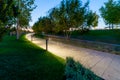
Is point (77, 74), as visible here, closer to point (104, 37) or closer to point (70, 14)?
point (70, 14)

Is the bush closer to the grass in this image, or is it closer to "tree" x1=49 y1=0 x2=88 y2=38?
"tree" x1=49 y1=0 x2=88 y2=38

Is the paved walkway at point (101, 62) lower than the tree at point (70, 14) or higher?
lower

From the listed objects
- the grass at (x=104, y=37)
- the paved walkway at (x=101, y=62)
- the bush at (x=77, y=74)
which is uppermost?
the bush at (x=77, y=74)

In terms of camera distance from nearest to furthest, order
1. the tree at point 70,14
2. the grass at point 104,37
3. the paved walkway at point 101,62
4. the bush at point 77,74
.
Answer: the bush at point 77,74 < the paved walkway at point 101,62 < the tree at point 70,14 < the grass at point 104,37

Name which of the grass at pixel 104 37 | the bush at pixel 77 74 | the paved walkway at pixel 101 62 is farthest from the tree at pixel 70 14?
the bush at pixel 77 74

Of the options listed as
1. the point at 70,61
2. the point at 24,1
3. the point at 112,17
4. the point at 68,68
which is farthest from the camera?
the point at 112,17

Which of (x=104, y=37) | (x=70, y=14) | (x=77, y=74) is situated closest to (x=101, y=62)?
(x=77, y=74)

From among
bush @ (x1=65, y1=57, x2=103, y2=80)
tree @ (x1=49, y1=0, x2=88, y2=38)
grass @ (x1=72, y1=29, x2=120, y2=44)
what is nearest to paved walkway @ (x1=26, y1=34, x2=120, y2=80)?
bush @ (x1=65, y1=57, x2=103, y2=80)

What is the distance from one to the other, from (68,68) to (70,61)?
577 mm

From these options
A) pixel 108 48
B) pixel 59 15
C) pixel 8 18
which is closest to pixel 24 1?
pixel 59 15

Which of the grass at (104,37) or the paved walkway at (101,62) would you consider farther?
the grass at (104,37)

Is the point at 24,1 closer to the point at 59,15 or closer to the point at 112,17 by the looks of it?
the point at 59,15

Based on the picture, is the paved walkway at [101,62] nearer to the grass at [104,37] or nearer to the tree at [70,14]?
the tree at [70,14]

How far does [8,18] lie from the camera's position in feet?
33.3
